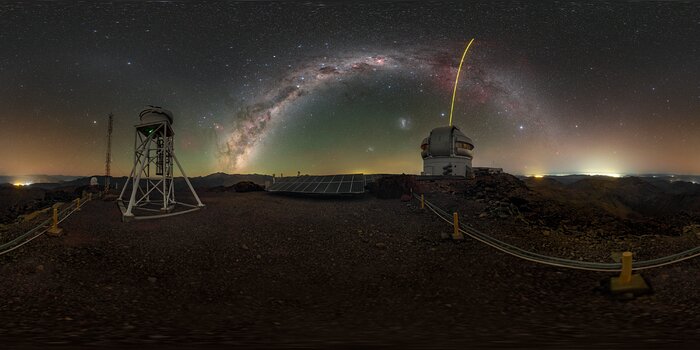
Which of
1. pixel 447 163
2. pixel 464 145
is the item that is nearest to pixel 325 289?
pixel 447 163

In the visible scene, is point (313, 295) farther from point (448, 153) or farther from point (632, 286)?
point (448, 153)

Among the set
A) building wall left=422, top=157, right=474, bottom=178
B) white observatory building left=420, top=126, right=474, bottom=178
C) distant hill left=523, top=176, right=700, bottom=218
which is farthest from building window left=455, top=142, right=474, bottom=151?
distant hill left=523, top=176, right=700, bottom=218

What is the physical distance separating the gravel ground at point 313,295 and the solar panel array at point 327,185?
34.7ft

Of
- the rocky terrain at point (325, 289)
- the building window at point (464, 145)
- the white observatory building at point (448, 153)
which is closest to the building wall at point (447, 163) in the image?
the white observatory building at point (448, 153)

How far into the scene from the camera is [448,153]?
33.6 m

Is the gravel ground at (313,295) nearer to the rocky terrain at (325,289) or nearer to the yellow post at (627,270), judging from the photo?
the rocky terrain at (325,289)

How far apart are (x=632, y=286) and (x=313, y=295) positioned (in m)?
7.28

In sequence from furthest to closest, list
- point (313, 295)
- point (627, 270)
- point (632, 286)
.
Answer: point (313, 295)
point (627, 270)
point (632, 286)

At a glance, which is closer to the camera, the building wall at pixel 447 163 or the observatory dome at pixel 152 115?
the observatory dome at pixel 152 115

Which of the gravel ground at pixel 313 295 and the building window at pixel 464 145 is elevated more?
the building window at pixel 464 145

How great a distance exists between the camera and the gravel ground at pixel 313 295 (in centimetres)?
512

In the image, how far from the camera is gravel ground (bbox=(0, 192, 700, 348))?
5121mm

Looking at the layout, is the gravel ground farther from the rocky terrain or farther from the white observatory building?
the white observatory building

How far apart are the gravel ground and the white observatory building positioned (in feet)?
70.9
